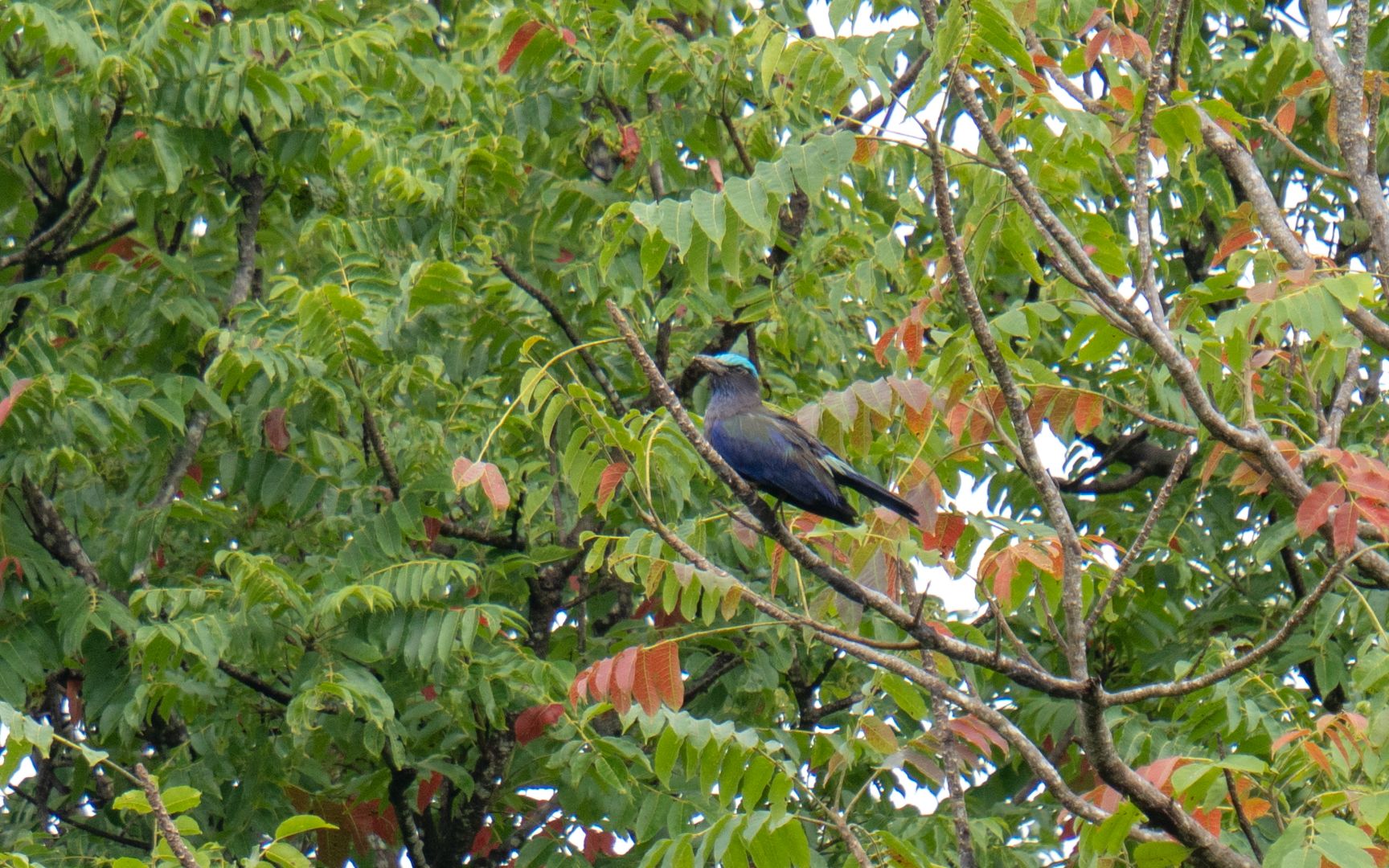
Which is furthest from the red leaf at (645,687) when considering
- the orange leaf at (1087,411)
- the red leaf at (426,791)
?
the red leaf at (426,791)

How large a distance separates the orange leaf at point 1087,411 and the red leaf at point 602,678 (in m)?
1.77

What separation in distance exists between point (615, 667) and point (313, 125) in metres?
4.31

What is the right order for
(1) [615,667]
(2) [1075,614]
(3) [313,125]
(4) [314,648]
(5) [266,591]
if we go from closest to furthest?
(2) [1075,614], (1) [615,667], (5) [266,591], (4) [314,648], (3) [313,125]

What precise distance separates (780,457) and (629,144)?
2.24 meters

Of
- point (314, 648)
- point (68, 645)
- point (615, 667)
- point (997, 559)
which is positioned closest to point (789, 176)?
point (997, 559)

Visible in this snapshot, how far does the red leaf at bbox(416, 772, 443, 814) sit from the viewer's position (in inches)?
248

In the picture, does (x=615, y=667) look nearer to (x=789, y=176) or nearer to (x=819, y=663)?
(x=789, y=176)

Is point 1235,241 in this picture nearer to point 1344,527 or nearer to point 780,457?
point 1344,527

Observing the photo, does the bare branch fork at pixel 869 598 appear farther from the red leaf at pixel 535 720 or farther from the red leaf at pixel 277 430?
the red leaf at pixel 277 430

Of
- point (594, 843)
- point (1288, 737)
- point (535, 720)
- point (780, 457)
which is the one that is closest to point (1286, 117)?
point (780, 457)

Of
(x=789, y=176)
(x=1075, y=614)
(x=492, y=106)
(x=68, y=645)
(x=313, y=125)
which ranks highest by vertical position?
(x=492, y=106)

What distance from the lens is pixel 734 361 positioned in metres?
5.94

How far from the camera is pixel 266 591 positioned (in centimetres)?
532

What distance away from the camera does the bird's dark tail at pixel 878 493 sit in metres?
4.21
